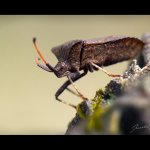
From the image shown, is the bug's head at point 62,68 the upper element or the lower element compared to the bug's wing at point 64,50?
lower

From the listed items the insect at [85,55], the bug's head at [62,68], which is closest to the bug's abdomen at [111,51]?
the insect at [85,55]

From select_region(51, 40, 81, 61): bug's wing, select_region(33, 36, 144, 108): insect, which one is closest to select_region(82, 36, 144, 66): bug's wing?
select_region(33, 36, 144, 108): insect

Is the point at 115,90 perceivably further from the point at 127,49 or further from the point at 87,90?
the point at 87,90

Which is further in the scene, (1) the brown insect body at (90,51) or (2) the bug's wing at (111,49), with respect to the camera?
(2) the bug's wing at (111,49)

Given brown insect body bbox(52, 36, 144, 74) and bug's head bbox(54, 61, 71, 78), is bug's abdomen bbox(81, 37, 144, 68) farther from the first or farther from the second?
bug's head bbox(54, 61, 71, 78)

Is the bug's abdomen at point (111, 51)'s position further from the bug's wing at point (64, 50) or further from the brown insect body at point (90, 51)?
the bug's wing at point (64, 50)

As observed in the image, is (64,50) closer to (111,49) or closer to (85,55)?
(85,55)

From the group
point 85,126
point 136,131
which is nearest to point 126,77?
point 136,131

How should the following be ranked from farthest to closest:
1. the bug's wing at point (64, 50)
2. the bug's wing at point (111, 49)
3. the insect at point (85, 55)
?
the bug's wing at point (111, 49) < the insect at point (85, 55) < the bug's wing at point (64, 50)
